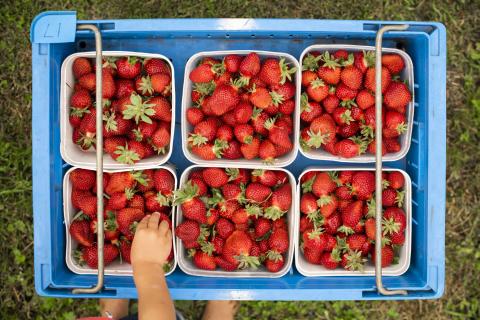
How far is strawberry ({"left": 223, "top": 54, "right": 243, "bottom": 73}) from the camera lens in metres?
1.42

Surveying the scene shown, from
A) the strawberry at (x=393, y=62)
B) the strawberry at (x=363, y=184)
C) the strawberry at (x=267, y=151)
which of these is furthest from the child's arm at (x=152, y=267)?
the strawberry at (x=393, y=62)

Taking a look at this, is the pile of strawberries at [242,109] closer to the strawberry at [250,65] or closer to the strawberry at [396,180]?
the strawberry at [250,65]

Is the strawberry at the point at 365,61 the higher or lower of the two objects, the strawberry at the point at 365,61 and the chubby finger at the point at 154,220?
the higher

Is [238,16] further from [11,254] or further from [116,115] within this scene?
[11,254]

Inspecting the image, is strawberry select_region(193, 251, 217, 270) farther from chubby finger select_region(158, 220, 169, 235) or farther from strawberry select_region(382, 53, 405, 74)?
strawberry select_region(382, 53, 405, 74)

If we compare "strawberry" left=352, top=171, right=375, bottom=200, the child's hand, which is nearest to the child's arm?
the child's hand

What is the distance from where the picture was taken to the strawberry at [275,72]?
4.59 feet

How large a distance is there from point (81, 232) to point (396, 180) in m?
0.92

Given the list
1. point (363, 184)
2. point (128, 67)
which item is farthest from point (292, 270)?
point (128, 67)

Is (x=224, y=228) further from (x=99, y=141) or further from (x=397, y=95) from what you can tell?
Result: (x=397, y=95)

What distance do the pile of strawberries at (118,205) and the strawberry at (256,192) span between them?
0.71ft

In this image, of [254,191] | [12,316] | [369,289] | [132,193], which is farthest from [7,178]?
[369,289]

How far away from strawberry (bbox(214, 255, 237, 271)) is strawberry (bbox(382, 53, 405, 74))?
719mm

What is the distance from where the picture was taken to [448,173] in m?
1.88
